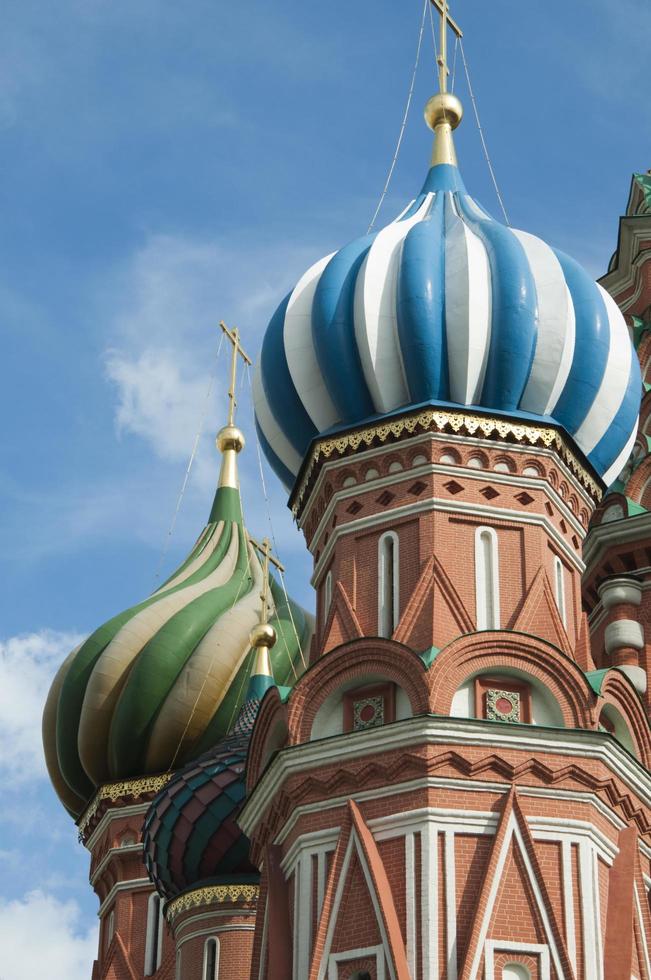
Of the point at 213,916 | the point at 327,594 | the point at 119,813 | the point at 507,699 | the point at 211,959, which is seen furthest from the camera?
the point at 119,813

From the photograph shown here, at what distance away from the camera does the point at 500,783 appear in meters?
12.6

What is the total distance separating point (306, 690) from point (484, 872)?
1891 mm

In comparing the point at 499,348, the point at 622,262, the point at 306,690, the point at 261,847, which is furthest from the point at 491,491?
the point at 622,262

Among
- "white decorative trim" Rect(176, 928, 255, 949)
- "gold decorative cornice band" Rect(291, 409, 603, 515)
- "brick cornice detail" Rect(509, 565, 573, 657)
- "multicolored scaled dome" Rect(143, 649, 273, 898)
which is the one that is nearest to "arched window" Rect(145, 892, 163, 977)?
"white decorative trim" Rect(176, 928, 255, 949)

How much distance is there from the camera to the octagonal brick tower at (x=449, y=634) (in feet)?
40.5

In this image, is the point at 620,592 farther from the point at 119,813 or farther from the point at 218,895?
the point at 119,813

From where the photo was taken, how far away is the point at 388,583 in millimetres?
14047

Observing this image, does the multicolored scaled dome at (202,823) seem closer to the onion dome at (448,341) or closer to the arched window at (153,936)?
the arched window at (153,936)

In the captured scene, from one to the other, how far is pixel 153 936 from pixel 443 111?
8805 mm

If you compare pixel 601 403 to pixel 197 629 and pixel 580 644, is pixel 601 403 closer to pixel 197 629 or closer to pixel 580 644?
pixel 580 644

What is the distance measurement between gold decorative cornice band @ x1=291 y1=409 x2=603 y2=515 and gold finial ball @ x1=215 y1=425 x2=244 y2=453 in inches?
366

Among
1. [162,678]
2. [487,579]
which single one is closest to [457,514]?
[487,579]

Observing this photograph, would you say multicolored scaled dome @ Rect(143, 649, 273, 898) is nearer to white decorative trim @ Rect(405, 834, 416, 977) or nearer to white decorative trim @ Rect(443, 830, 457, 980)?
white decorative trim @ Rect(405, 834, 416, 977)

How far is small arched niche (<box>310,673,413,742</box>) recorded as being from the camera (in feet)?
43.4
